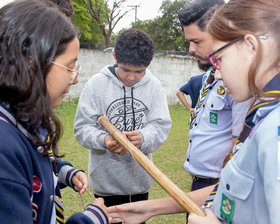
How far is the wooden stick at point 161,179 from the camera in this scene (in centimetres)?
132

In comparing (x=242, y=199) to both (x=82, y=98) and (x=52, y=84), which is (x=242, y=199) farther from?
(x=82, y=98)

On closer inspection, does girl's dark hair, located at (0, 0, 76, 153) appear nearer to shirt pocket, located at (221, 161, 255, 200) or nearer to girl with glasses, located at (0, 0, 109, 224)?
girl with glasses, located at (0, 0, 109, 224)

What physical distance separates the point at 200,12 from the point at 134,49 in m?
0.66

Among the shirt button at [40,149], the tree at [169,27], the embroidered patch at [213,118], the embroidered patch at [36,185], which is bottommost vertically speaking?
the tree at [169,27]

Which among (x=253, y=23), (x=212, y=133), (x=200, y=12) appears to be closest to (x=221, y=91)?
(x=212, y=133)

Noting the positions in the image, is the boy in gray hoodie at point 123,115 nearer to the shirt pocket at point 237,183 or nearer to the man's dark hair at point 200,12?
the man's dark hair at point 200,12

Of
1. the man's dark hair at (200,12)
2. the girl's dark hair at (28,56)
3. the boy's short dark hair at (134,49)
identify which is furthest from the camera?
the boy's short dark hair at (134,49)

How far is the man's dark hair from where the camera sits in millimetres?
2145

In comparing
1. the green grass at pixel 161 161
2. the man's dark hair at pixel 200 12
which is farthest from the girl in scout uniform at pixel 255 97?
the green grass at pixel 161 161

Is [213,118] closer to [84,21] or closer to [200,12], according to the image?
[200,12]

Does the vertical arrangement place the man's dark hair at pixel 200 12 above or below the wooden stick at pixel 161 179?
above

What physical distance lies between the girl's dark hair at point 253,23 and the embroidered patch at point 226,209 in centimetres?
47

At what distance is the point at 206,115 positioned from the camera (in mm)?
2133

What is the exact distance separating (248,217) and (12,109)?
3.49 feet
